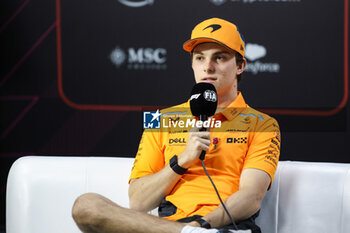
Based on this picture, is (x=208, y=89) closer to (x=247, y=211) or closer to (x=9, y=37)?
(x=247, y=211)

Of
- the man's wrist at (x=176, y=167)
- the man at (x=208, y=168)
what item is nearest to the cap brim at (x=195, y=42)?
the man at (x=208, y=168)

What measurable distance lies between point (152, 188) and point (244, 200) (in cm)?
40

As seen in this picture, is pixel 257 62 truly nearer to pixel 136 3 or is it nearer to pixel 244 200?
pixel 136 3

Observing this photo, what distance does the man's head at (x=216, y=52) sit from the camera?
6.82ft

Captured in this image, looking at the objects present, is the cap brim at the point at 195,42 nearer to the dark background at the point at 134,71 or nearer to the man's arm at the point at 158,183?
the man's arm at the point at 158,183

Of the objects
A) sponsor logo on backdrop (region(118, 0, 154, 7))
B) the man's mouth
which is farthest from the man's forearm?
sponsor logo on backdrop (region(118, 0, 154, 7))

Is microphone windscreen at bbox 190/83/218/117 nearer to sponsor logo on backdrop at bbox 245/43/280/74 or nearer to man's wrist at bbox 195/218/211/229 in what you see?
man's wrist at bbox 195/218/211/229

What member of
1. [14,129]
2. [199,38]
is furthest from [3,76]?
[199,38]

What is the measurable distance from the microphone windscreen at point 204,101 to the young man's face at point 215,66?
226mm

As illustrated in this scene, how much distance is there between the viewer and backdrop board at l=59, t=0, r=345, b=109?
9.09 ft

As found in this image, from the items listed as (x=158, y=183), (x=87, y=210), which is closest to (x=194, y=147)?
(x=158, y=183)

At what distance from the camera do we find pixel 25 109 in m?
3.21

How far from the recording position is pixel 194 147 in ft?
6.10

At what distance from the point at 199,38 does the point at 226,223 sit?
811mm
